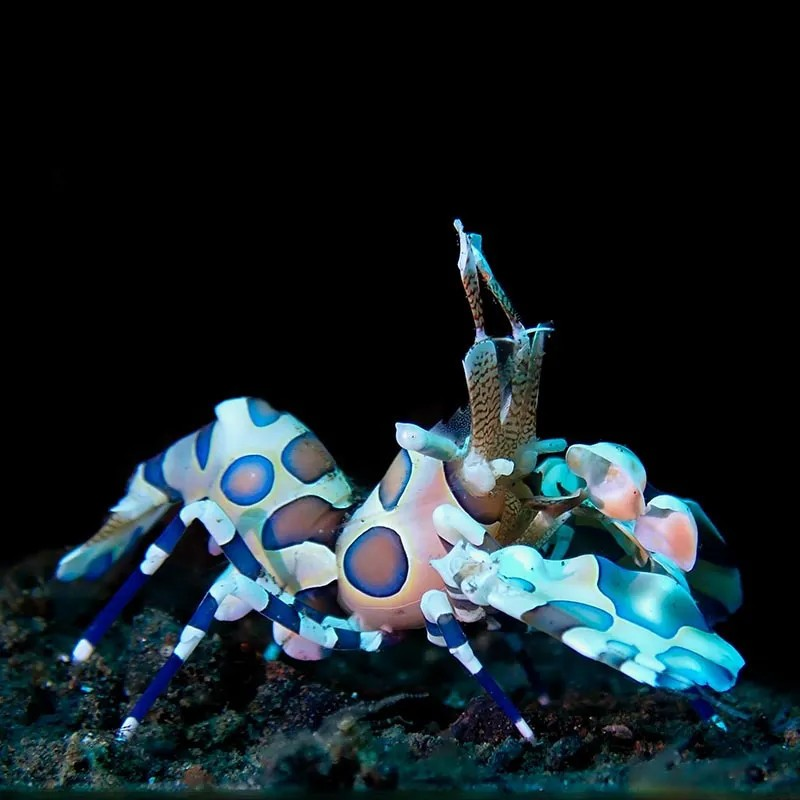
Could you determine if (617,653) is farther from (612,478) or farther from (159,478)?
(159,478)

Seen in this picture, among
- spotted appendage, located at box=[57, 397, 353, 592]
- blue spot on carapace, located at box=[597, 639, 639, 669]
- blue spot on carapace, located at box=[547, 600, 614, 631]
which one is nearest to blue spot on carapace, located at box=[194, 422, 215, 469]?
spotted appendage, located at box=[57, 397, 353, 592]

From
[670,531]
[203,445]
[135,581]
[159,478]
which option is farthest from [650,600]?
[159,478]

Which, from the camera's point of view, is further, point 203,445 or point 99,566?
point 99,566

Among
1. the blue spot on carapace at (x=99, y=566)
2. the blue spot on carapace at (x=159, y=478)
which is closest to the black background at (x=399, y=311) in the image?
the blue spot on carapace at (x=99, y=566)

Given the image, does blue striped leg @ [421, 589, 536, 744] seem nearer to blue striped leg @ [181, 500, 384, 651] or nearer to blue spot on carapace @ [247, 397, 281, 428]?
blue striped leg @ [181, 500, 384, 651]

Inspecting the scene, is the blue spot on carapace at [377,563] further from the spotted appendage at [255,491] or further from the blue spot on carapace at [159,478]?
the blue spot on carapace at [159,478]

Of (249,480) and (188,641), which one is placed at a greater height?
(249,480)
